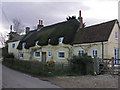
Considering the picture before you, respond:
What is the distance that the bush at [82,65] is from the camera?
13.0 meters

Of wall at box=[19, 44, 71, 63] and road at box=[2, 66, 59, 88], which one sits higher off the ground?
wall at box=[19, 44, 71, 63]

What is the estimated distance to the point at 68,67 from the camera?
13469 millimetres

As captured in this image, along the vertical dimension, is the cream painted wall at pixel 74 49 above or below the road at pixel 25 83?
above

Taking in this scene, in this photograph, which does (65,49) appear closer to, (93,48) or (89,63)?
(93,48)

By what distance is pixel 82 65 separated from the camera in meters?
13.1

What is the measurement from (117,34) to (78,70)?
956cm

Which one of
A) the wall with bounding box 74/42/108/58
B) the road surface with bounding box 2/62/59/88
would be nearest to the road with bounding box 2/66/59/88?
the road surface with bounding box 2/62/59/88

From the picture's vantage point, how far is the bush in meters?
13.0

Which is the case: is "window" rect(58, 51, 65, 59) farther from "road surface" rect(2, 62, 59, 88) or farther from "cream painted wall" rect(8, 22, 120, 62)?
"road surface" rect(2, 62, 59, 88)

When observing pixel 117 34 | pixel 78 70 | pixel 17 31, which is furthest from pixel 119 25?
pixel 17 31

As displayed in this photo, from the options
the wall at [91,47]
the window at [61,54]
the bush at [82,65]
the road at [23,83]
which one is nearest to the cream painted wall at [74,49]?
the wall at [91,47]

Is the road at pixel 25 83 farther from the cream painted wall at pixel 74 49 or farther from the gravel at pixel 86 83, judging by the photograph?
the cream painted wall at pixel 74 49

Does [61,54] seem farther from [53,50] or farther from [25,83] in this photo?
[25,83]

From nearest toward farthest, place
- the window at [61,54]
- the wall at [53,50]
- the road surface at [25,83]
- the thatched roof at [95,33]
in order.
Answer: the road surface at [25,83] < the thatched roof at [95,33] < the wall at [53,50] < the window at [61,54]
